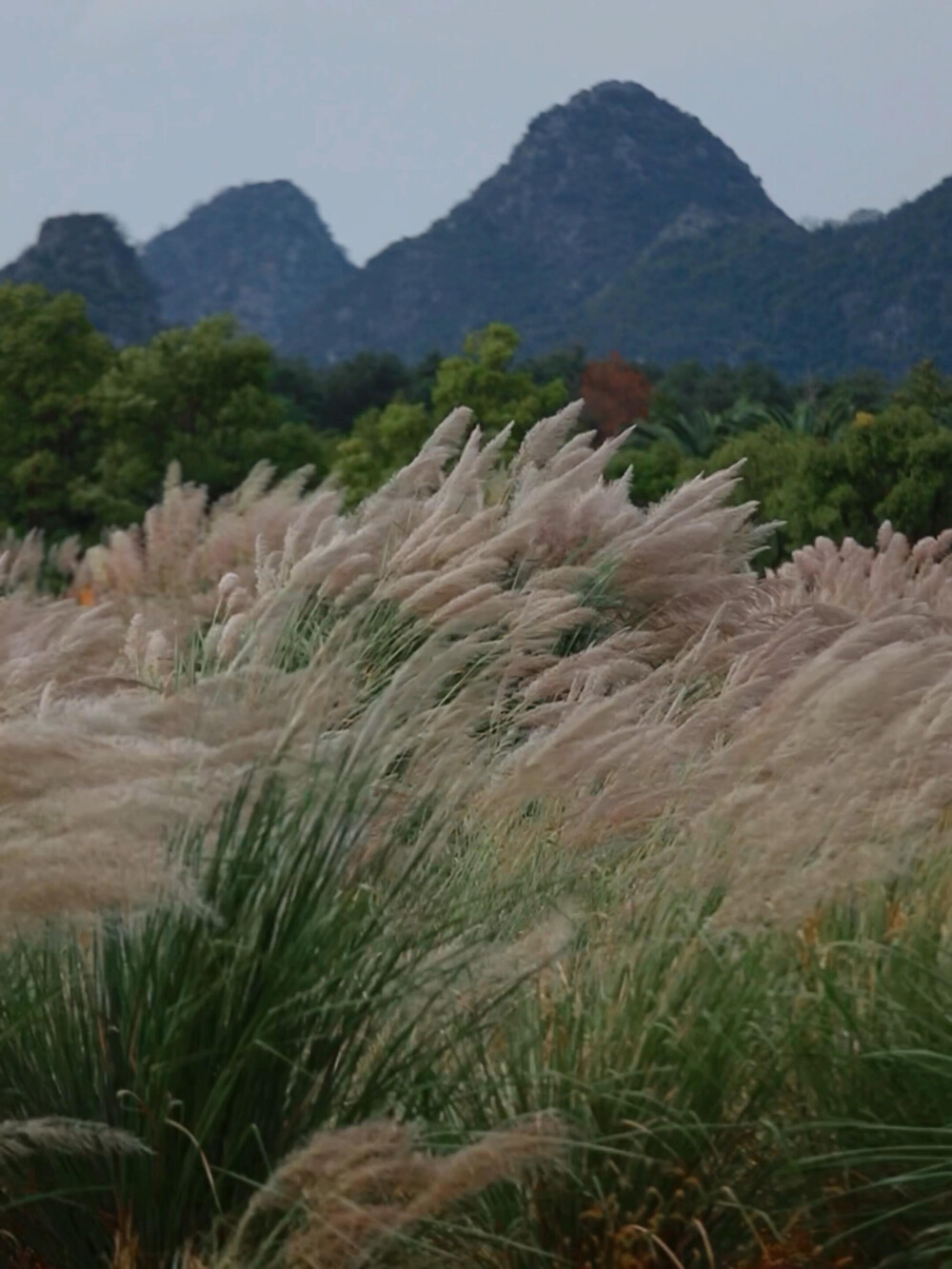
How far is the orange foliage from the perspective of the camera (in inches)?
2404

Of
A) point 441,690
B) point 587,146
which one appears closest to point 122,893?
point 441,690

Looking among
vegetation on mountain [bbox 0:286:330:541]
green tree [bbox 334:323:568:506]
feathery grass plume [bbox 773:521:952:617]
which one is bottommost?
feathery grass plume [bbox 773:521:952:617]

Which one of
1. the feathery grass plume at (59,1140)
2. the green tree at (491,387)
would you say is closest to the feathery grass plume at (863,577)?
the feathery grass plume at (59,1140)

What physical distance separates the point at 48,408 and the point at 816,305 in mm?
87130

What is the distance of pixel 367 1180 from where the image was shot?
198 cm

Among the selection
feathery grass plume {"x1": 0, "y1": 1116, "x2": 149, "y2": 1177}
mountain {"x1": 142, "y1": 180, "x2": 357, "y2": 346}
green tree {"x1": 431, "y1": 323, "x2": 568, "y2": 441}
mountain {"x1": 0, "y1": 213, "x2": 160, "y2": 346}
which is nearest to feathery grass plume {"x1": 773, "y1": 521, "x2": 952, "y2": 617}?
feathery grass plume {"x1": 0, "y1": 1116, "x2": 149, "y2": 1177}

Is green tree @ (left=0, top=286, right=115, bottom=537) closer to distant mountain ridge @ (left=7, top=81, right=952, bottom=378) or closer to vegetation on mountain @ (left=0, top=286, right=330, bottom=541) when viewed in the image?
vegetation on mountain @ (left=0, top=286, right=330, bottom=541)

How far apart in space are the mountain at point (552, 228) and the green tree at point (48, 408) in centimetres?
9150

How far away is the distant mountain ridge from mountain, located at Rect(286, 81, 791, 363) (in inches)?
6.4

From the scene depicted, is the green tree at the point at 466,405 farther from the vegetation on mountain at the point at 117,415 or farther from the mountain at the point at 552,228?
the mountain at the point at 552,228

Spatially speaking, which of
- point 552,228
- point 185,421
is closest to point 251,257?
point 552,228

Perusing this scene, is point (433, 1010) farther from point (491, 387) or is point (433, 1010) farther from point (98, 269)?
point (98, 269)

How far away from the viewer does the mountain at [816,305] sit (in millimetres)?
119438

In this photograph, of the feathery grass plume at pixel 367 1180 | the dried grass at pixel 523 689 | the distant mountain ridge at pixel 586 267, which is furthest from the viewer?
the distant mountain ridge at pixel 586 267
